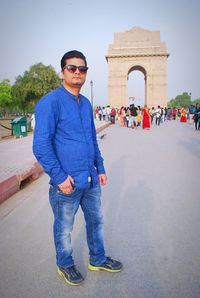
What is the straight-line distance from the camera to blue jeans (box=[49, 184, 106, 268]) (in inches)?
88.0

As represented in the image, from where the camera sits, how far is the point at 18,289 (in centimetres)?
225

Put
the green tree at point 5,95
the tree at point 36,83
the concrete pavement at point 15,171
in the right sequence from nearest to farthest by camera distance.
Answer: the concrete pavement at point 15,171 < the tree at point 36,83 < the green tree at point 5,95

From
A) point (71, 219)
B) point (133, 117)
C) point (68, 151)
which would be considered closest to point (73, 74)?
point (68, 151)

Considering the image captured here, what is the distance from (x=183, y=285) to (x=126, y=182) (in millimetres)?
3245

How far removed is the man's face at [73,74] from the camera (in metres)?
2.19

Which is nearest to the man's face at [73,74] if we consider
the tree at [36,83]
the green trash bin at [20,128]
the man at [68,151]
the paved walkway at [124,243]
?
the man at [68,151]

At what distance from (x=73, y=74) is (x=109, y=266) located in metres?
1.74

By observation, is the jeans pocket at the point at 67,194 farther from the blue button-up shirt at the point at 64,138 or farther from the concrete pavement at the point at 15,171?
the concrete pavement at the point at 15,171

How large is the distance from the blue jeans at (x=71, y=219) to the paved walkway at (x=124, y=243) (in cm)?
20

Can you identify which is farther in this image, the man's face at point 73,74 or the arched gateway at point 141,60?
the arched gateway at point 141,60

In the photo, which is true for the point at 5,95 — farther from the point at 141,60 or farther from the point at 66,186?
the point at 66,186

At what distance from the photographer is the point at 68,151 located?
2.17m

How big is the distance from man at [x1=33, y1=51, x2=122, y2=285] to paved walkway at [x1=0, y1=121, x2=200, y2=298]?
271mm

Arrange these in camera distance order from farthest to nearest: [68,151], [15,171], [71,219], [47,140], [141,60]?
1. [141,60]
2. [15,171]
3. [71,219]
4. [68,151]
5. [47,140]
